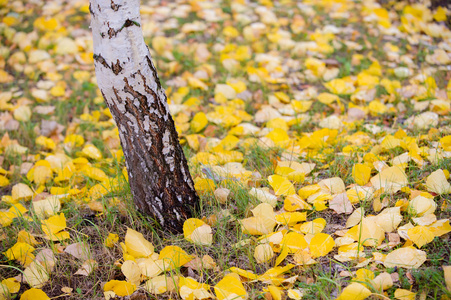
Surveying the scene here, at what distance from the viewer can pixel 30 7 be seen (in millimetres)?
3928

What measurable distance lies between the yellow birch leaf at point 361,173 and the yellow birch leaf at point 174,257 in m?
0.81

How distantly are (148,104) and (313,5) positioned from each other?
3252mm

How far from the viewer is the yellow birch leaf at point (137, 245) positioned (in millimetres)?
1382

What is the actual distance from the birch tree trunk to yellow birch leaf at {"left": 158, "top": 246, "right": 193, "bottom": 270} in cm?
17

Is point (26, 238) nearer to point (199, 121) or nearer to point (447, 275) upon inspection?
point (199, 121)

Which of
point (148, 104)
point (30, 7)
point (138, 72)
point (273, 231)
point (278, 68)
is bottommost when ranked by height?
point (273, 231)

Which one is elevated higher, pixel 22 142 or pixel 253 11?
pixel 253 11

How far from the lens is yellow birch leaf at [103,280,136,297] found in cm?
126

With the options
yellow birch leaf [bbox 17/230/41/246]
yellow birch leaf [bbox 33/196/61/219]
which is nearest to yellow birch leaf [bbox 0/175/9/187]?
yellow birch leaf [bbox 33/196/61/219]

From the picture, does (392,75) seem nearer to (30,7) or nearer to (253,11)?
(253,11)

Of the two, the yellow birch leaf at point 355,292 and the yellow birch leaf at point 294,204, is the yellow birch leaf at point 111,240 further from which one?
the yellow birch leaf at point 355,292

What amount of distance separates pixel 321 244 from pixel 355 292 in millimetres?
232

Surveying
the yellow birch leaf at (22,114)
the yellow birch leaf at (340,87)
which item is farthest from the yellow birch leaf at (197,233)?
the yellow birch leaf at (22,114)

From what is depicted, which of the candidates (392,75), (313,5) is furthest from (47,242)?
(313,5)
